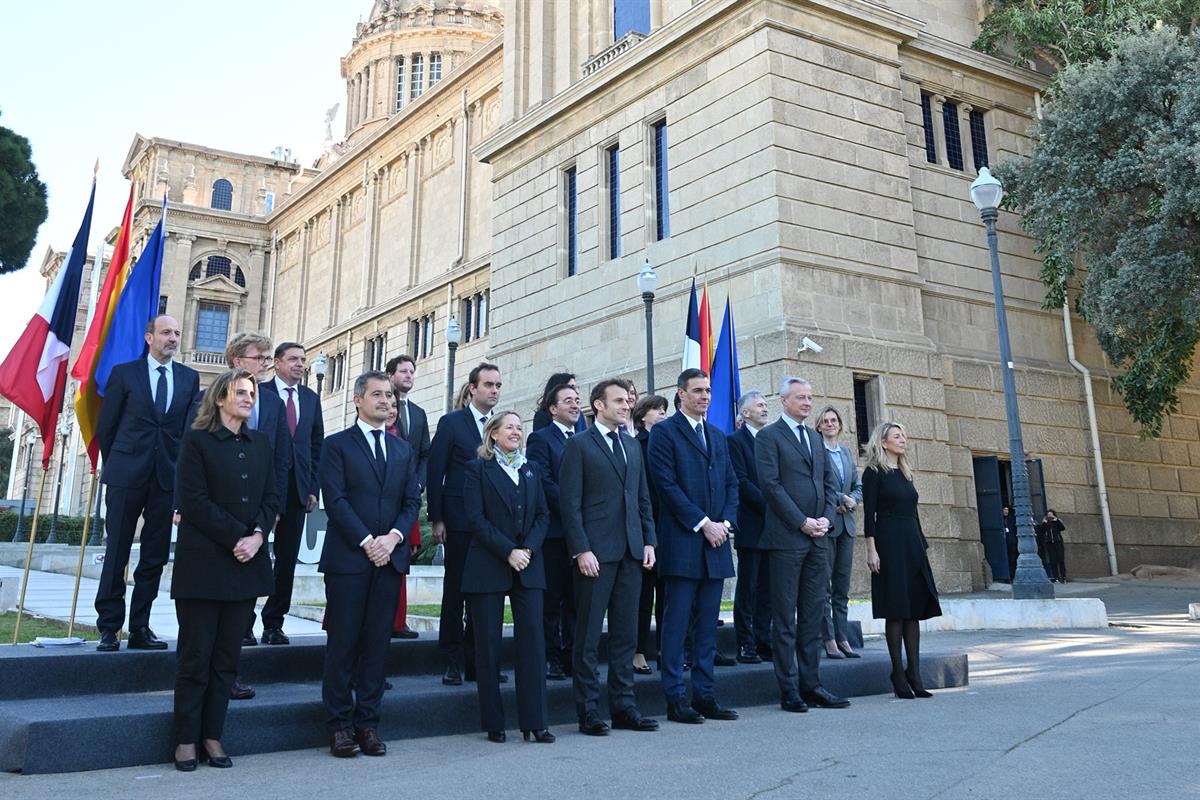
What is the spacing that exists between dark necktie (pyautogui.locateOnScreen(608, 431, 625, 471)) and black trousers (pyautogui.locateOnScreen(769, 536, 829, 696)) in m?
1.50

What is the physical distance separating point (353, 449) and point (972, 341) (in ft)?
56.8

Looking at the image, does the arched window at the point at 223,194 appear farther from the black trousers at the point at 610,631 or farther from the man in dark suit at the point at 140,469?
A: the black trousers at the point at 610,631

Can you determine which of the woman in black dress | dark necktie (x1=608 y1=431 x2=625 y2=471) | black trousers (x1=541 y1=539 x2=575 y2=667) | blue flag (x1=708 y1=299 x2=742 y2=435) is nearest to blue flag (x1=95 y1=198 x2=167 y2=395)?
black trousers (x1=541 y1=539 x2=575 y2=667)

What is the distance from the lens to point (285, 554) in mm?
7582

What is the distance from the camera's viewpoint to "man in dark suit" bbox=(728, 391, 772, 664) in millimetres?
8438

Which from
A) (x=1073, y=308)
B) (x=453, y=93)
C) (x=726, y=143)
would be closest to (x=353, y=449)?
(x=726, y=143)

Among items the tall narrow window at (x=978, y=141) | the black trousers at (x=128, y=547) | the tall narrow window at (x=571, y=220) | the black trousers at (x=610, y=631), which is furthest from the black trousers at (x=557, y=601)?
the tall narrow window at (x=978, y=141)

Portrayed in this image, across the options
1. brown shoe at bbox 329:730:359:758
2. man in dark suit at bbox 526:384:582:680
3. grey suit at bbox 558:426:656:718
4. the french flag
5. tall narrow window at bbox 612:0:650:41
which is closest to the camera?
brown shoe at bbox 329:730:359:758

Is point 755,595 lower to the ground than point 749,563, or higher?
lower

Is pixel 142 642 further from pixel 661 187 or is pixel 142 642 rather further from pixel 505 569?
pixel 661 187

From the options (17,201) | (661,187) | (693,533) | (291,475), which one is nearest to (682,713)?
(693,533)

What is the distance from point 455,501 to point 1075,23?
20074 mm

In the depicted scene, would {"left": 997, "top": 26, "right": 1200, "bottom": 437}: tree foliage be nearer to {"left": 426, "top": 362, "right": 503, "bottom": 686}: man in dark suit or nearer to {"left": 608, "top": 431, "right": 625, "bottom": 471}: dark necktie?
{"left": 608, "top": 431, "right": 625, "bottom": 471}: dark necktie

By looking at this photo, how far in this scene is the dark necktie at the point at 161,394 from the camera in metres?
6.93
